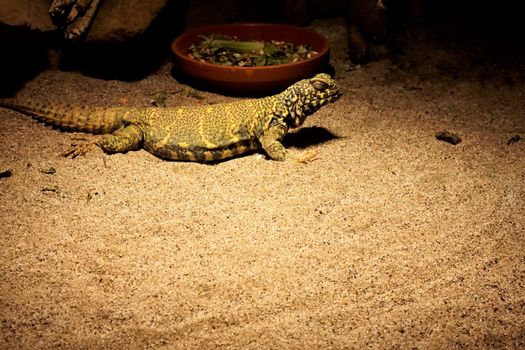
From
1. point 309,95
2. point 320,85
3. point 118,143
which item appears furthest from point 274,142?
point 118,143

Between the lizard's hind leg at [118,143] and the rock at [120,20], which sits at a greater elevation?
the rock at [120,20]

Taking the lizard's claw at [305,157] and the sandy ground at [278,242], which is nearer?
the sandy ground at [278,242]

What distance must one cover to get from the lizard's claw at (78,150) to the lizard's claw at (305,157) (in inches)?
90.6

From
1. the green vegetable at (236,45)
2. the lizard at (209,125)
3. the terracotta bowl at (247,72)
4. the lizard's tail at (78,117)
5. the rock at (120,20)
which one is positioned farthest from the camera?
the green vegetable at (236,45)

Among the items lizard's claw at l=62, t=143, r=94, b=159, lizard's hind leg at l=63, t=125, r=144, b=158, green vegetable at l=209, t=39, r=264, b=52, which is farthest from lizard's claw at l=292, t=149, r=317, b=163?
green vegetable at l=209, t=39, r=264, b=52

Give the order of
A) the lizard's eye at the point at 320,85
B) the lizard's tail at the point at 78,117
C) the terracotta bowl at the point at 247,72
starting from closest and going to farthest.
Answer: the lizard's eye at the point at 320,85 < the lizard's tail at the point at 78,117 < the terracotta bowl at the point at 247,72

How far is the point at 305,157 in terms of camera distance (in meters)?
5.22

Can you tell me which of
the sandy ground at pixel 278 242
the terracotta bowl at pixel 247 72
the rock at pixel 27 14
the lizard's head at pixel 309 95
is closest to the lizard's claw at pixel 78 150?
the sandy ground at pixel 278 242

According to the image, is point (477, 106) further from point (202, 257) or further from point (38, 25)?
point (38, 25)

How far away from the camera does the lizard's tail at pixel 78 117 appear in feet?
18.4

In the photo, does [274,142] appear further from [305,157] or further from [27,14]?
[27,14]

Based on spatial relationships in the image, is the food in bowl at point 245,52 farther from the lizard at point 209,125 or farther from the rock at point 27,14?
the rock at point 27,14

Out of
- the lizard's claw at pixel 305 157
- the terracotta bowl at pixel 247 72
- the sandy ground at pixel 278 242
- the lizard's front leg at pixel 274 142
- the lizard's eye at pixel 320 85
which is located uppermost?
the lizard's eye at pixel 320 85

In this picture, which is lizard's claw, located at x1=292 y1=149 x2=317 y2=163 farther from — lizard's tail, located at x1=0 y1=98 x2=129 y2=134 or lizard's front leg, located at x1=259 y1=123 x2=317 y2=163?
lizard's tail, located at x1=0 y1=98 x2=129 y2=134
